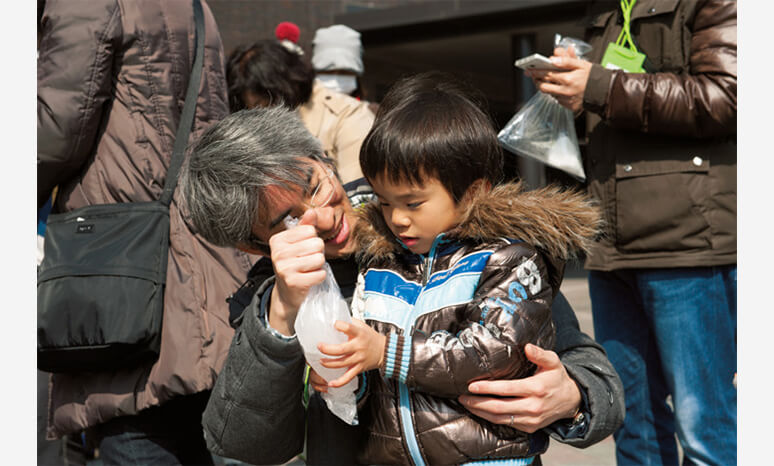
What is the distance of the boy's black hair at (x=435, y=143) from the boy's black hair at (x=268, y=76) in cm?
174

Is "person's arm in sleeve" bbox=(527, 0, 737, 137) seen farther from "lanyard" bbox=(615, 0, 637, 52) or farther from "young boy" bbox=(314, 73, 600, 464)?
"young boy" bbox=(314, 73, 600, 464)

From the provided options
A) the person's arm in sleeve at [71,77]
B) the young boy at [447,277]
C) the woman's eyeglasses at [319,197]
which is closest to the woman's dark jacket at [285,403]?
the young boy at [447,277]

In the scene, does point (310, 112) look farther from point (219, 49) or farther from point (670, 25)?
point (670, 25)

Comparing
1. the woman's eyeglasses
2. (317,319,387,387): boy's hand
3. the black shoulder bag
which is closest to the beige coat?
the black shoulder bag

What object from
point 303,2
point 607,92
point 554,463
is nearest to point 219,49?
point 607,92

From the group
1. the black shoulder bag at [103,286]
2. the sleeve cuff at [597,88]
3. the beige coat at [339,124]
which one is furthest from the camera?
the beige coat at [339,124]

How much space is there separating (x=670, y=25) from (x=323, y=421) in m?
1.71

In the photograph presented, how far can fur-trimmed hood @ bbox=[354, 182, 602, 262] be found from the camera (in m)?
1.69

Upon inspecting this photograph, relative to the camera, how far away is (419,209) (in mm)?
1710

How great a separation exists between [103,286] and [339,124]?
1625 mm

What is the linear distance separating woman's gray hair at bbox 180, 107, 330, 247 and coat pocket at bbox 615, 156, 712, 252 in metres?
1.18

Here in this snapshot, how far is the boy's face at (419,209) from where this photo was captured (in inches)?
67.1

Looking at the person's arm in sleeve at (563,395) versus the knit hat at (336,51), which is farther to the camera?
the knit hat at (336,51)

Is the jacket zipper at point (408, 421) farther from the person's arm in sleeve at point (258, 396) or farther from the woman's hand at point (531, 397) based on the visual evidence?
the person's arm in sleeve at point (258, 396)
